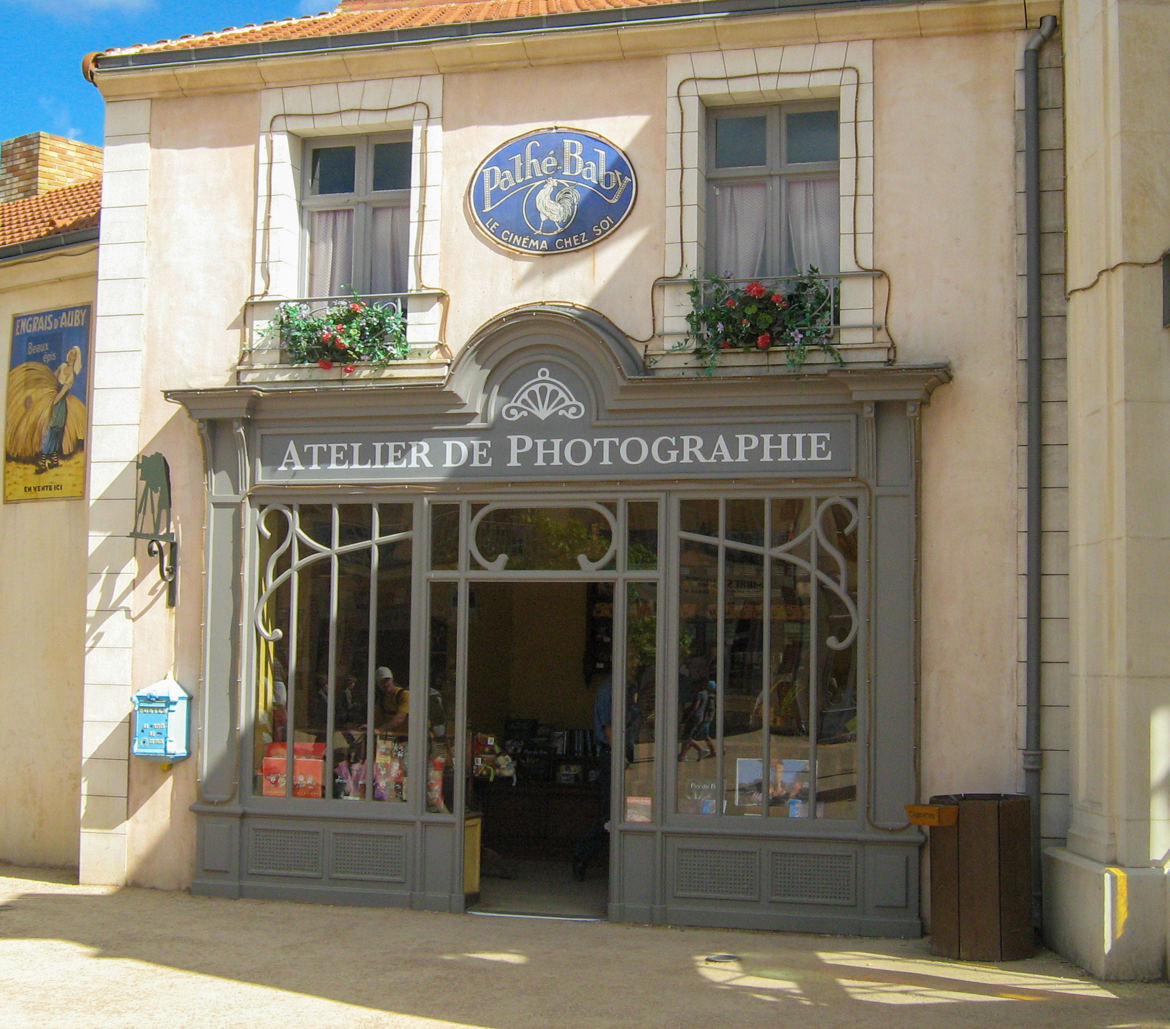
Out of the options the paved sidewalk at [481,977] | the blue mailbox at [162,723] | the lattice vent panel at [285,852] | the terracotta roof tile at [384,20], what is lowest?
the paved sidewalk at [481,977]

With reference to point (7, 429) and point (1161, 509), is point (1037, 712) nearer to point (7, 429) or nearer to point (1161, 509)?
point (1161, 509)

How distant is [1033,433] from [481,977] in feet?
15.7

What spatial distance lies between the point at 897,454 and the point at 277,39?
563 cm

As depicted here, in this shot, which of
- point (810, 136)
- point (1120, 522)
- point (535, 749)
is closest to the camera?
point (1120, 522)

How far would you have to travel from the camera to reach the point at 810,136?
9.79 m

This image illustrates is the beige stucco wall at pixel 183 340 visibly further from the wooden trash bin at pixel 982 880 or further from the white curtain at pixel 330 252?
the wooden trash bin at pixel 982 880

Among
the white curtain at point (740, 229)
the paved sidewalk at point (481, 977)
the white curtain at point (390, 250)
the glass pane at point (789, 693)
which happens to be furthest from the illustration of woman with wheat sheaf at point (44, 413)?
the glass pane at point (789, 693)

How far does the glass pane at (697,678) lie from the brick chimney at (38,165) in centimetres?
976

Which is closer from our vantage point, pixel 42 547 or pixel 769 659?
pixel 769 659

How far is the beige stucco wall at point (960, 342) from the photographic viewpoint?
8.92 metres

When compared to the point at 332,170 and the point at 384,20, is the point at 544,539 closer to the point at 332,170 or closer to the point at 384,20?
the point at 332,170

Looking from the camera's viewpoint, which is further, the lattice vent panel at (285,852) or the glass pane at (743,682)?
the lattice vent panel at (285,852)

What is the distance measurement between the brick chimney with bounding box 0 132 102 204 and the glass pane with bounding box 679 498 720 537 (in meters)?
9.50

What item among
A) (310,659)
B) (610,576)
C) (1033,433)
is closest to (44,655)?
(310,659)
